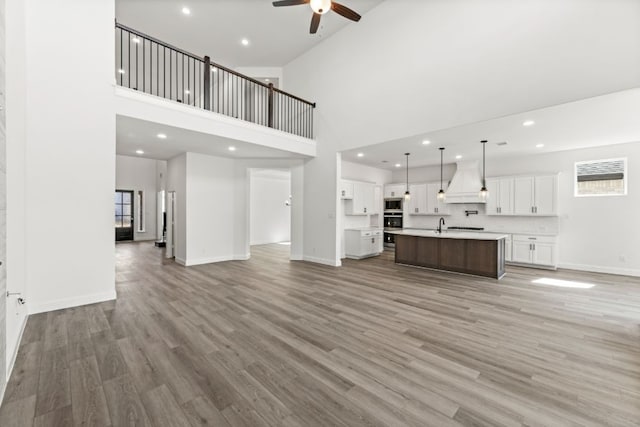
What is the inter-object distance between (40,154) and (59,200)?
62 centimetres

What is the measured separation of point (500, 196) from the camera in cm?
709

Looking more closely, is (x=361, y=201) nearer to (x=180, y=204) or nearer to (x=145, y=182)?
(x=180, y=204)

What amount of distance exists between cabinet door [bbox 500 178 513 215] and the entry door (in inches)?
542

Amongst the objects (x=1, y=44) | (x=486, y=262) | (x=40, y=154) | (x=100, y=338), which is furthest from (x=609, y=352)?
(x=40, y=154)

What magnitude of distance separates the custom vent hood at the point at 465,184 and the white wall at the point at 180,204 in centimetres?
714

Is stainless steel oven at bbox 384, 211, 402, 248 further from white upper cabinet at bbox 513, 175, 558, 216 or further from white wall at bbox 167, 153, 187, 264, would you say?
white wall at bbox 167, 153, 187, 264

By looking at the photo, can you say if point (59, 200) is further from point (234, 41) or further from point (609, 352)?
point (609, 352)

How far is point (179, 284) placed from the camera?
473cm

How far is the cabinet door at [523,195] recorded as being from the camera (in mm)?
6652

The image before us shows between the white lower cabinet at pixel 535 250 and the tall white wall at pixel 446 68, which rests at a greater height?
the tall white wall at pixel 446 68

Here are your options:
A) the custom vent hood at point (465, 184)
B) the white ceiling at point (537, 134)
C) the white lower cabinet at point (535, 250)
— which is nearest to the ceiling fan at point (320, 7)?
the white ceiling at point (537, 134)

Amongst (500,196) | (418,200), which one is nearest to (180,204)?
(418,200)

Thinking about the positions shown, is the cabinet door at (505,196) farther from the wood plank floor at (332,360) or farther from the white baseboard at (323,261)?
the white baseboard at (323,261)

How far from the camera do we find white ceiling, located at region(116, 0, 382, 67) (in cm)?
582
